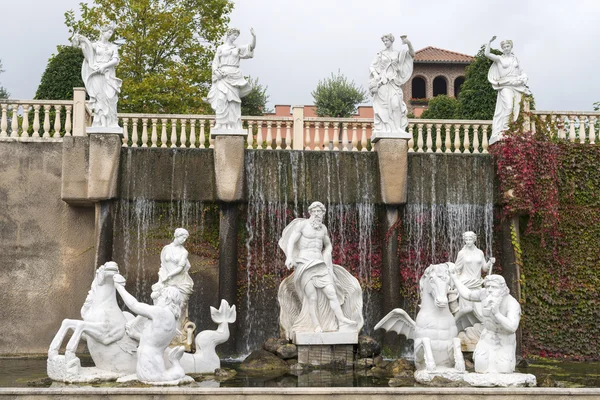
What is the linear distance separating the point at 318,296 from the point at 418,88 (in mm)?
41956

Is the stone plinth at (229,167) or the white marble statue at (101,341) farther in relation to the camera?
the stone plinth at (229,167)

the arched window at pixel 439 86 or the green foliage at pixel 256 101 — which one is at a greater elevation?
the arched window at pixel 439 86

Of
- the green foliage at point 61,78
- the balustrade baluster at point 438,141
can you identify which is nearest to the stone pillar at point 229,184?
the balustrade baluster at point 438,141

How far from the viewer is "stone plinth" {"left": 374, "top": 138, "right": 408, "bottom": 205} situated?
15.5m

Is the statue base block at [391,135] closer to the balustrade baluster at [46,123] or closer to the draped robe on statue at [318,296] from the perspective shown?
the draped robe on statue at [318,296]

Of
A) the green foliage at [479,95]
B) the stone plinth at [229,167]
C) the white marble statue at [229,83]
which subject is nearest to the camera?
the white marble statue at [229,83]

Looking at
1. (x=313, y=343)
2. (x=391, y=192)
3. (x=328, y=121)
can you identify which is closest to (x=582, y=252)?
(x=391, y=192)

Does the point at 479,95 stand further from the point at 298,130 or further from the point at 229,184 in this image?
the point at 229,184

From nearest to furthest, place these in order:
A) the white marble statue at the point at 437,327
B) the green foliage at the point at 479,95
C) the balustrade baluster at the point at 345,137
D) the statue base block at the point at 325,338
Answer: the white marble statue at the point at 437,327
the statue base block at the point at 325,338
the balustrade baluster at the point at 345,137
the green foliage at the point at 479,95

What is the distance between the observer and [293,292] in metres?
13.1

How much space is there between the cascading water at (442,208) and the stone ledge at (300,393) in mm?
6910

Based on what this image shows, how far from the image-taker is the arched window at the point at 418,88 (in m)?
52.5

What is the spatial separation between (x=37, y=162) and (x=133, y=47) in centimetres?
1031

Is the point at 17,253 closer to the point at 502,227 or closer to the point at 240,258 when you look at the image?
the point at 240,258
